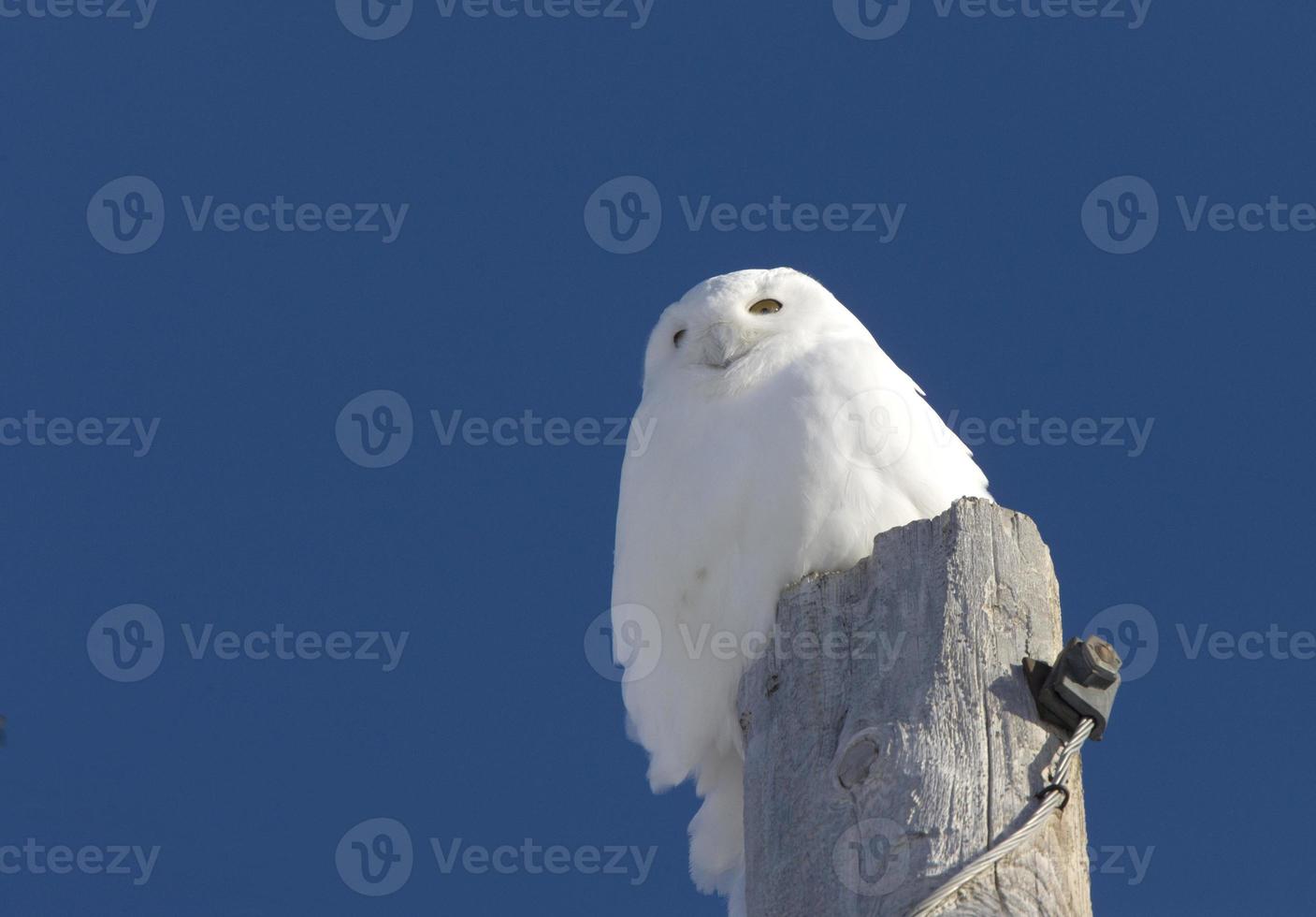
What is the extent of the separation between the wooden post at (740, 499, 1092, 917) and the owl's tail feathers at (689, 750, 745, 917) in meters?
1.36

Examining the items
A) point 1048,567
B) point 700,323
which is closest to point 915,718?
point 1048,567

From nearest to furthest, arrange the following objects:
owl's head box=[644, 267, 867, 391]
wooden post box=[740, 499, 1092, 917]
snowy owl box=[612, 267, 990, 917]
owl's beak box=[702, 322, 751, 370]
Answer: wooden post box=[740, 499, 1092, 917], snowy owl box=[612, 267, 990, 917], owl's head box=[644, 267, 867, 391], owl's beak box=[702, 322, 751, 370]

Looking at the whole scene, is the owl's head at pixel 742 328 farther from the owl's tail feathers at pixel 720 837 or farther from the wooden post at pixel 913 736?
the wooden post at pixel 913 736

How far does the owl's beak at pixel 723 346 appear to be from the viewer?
222 inches

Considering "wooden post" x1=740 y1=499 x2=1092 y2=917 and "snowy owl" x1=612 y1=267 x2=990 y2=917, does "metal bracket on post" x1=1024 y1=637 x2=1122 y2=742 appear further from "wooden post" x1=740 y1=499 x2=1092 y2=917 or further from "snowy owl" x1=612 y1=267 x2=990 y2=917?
"snowy owl" x1=612 y1=267 x2=990 y2=917

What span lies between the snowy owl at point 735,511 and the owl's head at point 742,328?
2 centimetres

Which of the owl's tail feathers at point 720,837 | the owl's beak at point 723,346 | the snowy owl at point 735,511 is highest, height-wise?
the owl's beak at point 723,346

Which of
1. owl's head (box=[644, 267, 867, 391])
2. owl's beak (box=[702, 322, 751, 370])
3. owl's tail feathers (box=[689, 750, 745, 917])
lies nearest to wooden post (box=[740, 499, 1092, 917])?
owl's tail feathers (box=[689, 750, 745, 917])

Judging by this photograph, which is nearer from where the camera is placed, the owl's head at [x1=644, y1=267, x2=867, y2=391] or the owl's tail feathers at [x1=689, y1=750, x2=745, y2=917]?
the owl's tail feathers at [x1=689, y1=750, x2=745, y2=917]

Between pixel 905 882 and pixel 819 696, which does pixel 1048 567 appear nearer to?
pixel 819 696

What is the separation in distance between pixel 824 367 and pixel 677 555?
771 mm

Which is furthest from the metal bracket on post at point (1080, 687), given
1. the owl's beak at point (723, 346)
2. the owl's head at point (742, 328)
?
the owl's beak at point (723, 346)

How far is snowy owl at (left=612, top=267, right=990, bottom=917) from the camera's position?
4676 millimetres

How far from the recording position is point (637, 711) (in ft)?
17.4
